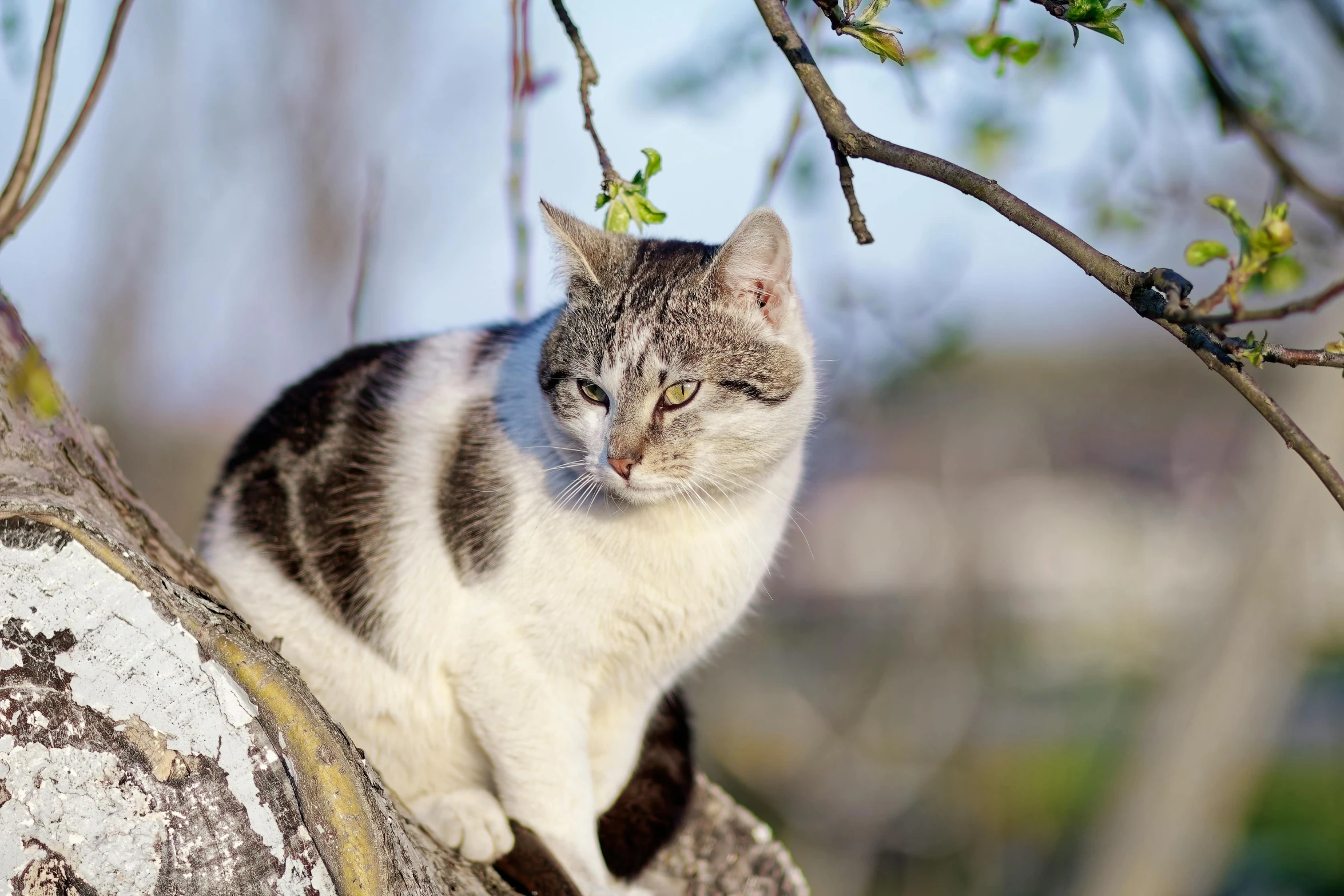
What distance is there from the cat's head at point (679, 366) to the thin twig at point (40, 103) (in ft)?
3.46

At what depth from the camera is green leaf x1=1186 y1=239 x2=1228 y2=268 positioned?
60.4 inches

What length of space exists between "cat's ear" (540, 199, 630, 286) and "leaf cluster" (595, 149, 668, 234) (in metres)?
0.61

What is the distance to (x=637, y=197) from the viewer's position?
1879 millimetres

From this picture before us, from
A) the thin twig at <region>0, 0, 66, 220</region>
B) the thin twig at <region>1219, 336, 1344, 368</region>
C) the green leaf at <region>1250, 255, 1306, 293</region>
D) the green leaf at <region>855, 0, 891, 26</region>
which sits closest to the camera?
the thin twig at <region>1219, 336, 1344, 368</region>

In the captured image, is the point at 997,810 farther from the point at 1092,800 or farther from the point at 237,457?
the point at 237,457

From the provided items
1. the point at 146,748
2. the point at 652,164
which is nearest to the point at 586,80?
the point at 652,164

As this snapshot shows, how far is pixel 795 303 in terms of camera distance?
8.37ft

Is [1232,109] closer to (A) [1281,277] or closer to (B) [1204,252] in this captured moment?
(A) [1281,277]

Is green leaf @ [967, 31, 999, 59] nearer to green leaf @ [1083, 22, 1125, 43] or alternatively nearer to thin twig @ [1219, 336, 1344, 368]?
green leaf @ [1083, 22, 1125, 43]

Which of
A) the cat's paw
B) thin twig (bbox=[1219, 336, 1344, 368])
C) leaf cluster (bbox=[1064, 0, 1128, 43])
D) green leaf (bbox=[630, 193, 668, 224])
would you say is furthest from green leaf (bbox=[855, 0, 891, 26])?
the cat's paw

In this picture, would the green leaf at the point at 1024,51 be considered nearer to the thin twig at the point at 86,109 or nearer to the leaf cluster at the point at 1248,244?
the leaf cluster at the point at 1248,244

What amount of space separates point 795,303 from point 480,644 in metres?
1.12

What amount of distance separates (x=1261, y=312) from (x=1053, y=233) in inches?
12.5

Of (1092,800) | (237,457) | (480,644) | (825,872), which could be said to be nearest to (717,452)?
(480,644)
